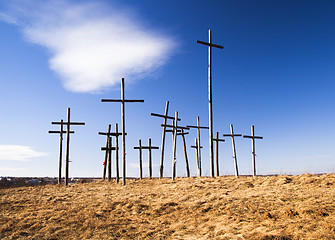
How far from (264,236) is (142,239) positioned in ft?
12.1

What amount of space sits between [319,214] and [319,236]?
1621mm

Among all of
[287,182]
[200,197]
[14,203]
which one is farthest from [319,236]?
[14,203]

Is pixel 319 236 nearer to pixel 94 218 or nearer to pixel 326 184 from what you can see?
pixel 326 184

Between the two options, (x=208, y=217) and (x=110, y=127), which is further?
(x=110, y=127)

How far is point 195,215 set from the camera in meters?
10.7

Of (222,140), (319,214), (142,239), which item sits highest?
(222,140)

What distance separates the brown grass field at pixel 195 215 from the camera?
8438 mm

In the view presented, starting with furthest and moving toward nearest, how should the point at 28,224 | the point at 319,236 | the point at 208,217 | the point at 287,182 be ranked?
the point at 287,182, the point at 28,224, the point at 208,217, the point at 319,236

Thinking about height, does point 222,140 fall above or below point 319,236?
above

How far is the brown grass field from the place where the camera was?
27.7ft

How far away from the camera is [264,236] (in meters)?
7.62

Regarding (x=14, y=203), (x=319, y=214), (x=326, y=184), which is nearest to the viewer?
(x=319, y=214)

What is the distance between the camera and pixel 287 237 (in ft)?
24.5

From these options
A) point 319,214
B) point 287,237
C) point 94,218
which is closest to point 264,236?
point 287,237
